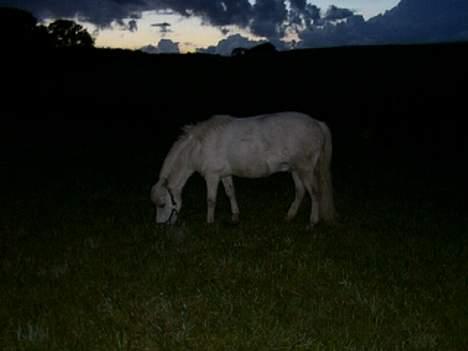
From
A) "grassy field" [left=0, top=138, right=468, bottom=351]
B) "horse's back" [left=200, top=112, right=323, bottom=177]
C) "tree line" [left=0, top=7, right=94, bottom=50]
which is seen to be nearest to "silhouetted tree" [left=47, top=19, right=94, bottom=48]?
"tree line" [left=0, top=7, right=94, bottom=50]

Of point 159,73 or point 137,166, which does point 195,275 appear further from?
point 159,73

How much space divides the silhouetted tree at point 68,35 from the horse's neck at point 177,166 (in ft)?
153

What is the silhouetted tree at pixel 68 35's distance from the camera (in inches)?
2062

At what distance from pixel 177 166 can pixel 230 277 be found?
3825 millimetres

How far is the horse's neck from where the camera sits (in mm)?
10195

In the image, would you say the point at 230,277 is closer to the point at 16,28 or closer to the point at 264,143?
the point at 264,143

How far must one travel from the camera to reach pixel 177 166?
10.3 meters

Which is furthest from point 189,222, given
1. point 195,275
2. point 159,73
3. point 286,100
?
point 159,73

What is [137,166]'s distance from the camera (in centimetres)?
1834

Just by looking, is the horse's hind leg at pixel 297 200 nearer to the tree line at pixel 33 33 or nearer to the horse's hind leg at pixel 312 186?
the horse's hind leg at pixel 312 186

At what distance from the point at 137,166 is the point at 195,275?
11.9m

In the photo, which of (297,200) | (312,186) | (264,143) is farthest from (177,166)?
(312,186)

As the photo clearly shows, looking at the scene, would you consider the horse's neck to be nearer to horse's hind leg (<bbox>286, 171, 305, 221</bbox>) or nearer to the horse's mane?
the horse's mane

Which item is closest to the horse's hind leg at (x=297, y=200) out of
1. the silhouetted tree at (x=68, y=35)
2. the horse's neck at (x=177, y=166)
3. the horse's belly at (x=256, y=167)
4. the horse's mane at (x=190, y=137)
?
the horse's belly at (x=256, y=167)
